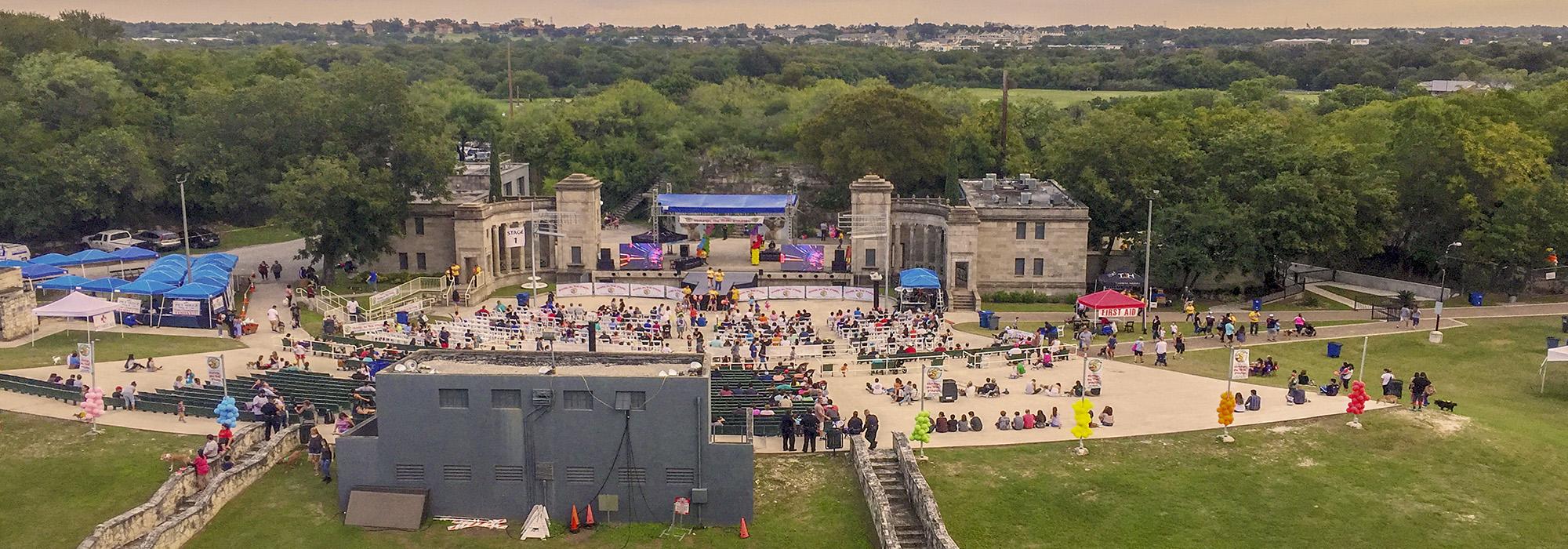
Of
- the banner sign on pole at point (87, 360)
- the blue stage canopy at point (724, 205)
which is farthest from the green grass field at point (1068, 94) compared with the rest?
the banner sign on pole at point (87, 360)

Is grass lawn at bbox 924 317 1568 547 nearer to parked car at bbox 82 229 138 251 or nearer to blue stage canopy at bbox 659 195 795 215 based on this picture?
blue stage canopy at bbox 659 195 795 215

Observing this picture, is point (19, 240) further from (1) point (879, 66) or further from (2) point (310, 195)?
(1) point (879, 66)

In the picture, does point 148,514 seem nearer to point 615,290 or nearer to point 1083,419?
point 1083,419

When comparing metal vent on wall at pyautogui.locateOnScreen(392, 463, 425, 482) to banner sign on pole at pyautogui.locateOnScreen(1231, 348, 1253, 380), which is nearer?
metal vent on wall at pyautogui.locateOnScreen(392, 463, 425, 482)

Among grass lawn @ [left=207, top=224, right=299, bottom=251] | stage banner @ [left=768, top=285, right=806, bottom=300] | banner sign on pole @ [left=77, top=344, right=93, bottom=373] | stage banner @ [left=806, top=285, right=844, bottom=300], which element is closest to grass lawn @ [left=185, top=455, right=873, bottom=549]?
banner sign on pole @ [left=77, top=344, right=93, bottom=373]

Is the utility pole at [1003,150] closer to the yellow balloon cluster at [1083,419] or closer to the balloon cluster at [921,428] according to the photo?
the yellow balloon cluster at [1083,419]

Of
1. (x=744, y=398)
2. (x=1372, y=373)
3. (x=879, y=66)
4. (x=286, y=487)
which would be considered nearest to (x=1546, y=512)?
(x=1372, y=373)
